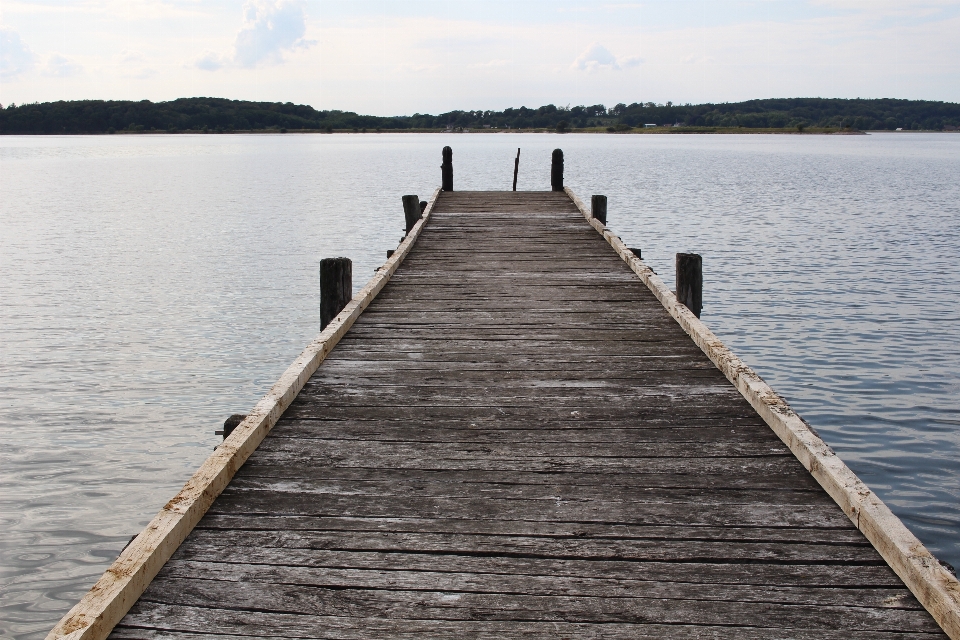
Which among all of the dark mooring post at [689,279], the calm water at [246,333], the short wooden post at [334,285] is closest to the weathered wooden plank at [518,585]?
the calm water at [246,333]

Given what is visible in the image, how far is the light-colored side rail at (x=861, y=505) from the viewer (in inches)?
126

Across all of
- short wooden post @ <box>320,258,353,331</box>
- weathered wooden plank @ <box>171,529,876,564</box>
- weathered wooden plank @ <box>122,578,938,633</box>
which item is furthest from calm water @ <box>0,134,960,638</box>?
weathered wooden plank @ <box>122,578,938,633</box>

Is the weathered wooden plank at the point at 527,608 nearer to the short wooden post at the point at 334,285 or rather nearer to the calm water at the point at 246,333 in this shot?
the calm water at the point at 246,333

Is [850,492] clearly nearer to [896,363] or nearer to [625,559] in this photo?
[625,559]

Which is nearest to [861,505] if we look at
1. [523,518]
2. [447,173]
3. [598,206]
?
[523,518]

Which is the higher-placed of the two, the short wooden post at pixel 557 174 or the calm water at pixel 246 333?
the short wooden post at pixel 557 174

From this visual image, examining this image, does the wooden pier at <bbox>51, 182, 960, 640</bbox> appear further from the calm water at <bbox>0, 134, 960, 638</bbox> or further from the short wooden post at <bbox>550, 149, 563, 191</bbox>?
the short wooden post at <bbox>550, 149, 563, 191</bbox>

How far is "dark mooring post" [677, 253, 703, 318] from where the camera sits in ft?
29.7

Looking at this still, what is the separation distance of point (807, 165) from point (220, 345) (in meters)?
69.8

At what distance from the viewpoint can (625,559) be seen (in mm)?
3596

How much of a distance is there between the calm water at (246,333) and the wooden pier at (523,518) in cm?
285

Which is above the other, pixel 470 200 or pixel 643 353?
pixel 470 200

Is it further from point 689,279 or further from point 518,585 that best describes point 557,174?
point 518,585

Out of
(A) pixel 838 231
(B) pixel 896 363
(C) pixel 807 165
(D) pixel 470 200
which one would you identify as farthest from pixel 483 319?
(C) pixel 807 165
